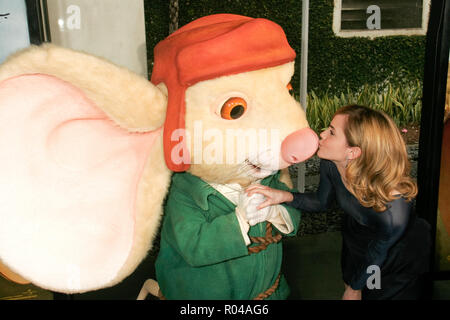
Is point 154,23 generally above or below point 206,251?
above

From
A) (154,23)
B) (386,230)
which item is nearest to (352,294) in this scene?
(386,230)

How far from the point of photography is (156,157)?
0.87m

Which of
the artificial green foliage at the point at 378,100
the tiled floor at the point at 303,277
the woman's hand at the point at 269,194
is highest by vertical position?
the artificial green foliage at the point at 378,100

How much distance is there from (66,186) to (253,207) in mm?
431

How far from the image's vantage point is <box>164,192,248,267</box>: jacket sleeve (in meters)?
0.87

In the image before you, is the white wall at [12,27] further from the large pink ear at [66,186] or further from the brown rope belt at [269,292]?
the brown rope belt at [269,292]

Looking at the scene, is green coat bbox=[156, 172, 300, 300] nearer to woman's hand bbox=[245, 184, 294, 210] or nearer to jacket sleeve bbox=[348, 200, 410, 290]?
woman's hand bbox=[245, 184, 294, 210]

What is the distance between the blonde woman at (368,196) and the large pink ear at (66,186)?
0.99 feet

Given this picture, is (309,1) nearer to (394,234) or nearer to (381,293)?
(394,234)

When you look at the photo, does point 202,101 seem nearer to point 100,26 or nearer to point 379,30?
point 100,26

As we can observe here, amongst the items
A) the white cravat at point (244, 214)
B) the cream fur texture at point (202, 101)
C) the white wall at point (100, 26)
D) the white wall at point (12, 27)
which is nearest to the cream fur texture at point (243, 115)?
the cream fur texture at point (202, 101)

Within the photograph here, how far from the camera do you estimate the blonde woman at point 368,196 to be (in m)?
0.95

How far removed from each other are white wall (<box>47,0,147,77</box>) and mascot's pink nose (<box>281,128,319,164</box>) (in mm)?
499

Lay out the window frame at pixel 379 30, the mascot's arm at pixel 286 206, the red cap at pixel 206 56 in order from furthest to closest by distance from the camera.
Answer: the window frame at pixel 379 30 → the mascot's arm at pixel 286 206 → the red cap at pixel 206 56
